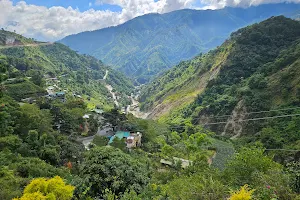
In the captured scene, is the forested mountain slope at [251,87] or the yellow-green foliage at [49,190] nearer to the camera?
the yellow-green foliage at [49,190]

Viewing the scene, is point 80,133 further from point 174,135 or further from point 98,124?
point 174,135

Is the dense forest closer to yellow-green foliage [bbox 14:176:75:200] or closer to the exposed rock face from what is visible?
yellow-green foliage [bbox 14:176:75:200]

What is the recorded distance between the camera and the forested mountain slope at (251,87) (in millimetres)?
52812

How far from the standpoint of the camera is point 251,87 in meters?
60.3

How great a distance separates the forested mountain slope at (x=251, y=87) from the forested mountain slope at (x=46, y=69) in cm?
3473

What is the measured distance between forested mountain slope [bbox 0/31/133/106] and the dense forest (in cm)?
90

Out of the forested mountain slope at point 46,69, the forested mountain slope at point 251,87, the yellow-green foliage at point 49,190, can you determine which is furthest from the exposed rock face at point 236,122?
the yellow-green foliage at point 49,190

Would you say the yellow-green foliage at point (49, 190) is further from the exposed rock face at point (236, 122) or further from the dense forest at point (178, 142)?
the exposed rock face at point (236, 122)

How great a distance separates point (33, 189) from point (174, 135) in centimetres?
3413

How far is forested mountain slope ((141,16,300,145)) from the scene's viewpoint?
173 ft

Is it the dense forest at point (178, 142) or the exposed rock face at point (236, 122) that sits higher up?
the dense forest at point (178, 142)

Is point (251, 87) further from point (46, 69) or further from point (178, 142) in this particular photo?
point (46, 69)

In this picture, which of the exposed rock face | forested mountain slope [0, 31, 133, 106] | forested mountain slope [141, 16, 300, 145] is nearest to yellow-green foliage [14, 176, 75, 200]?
forested mountain slope [141, 16, 300, 145]

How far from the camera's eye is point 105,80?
164 metres
